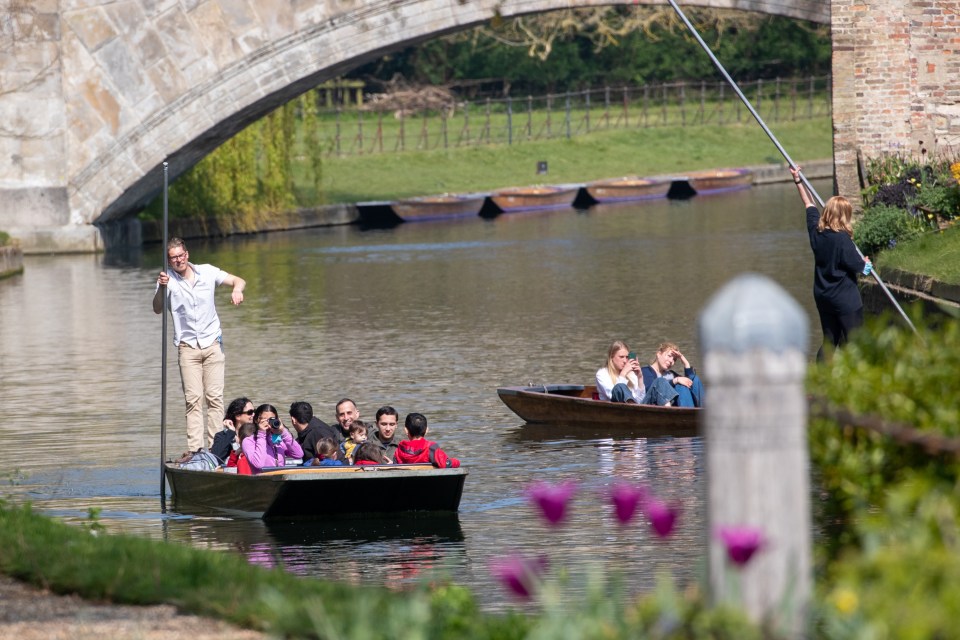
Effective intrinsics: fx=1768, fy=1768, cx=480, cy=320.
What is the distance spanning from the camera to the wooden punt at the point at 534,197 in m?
43.1

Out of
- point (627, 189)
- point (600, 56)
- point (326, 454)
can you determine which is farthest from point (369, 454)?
point (600, 56)

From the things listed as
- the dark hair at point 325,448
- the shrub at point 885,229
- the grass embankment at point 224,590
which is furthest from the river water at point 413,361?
the shrub at point 885,229

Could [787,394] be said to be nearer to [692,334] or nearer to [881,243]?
[881,243]

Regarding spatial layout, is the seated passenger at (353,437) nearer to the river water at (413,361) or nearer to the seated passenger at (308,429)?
the seated passenger at (308,429)

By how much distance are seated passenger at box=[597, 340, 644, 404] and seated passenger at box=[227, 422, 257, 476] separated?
142 inches

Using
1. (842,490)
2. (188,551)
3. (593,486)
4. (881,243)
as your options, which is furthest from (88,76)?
(842,490)

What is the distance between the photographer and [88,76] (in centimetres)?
3169

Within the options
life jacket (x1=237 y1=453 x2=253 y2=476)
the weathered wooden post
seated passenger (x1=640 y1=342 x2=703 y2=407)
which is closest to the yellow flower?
the weathered wooden post

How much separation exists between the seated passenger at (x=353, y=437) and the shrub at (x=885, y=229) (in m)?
7.58

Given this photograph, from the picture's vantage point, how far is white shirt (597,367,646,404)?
14.5 meters

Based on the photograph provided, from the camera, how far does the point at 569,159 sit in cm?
5141

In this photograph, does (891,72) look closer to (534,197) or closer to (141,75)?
(141,75)

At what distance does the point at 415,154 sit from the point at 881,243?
33002 millimetres

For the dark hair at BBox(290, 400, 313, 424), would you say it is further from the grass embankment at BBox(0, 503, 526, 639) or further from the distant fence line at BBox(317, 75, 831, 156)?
the distant fence line at BBox(317, 75, 831, 156)
